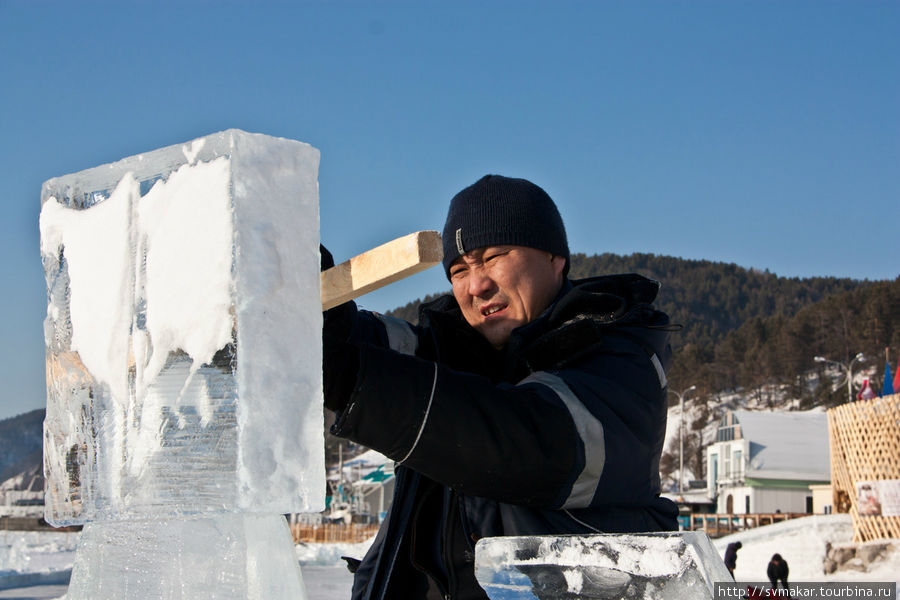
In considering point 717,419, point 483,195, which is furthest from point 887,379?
point 717,419

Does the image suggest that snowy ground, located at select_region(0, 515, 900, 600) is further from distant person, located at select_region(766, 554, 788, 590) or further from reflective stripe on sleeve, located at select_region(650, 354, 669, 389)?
reflective stripe on sleeve, located at select_region(650, 354, 669, 389)

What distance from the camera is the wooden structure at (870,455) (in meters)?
15.5

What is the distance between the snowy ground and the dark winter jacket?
11625 millimetres

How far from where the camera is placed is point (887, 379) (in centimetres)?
2050

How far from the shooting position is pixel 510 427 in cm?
129

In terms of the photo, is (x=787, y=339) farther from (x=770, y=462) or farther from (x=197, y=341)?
(x=197, y=341)

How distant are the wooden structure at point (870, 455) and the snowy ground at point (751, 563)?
3.08 ft

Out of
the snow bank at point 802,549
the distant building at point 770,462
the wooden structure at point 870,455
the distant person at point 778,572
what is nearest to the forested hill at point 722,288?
the distant building at point 770,462

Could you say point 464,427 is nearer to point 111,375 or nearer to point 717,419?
point 111,375

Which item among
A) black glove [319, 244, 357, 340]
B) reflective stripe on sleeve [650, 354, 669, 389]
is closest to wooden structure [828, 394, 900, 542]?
reflective stripe on sleeve [650, 354, 669, 389]

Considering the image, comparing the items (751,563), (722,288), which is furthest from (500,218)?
(722,288)

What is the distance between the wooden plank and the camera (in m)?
1.09

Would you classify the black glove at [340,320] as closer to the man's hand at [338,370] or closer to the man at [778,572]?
the man's hand at [338,370]

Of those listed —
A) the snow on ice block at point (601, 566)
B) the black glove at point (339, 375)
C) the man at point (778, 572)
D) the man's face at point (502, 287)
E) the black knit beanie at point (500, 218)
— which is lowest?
the man at point (778, 572)
